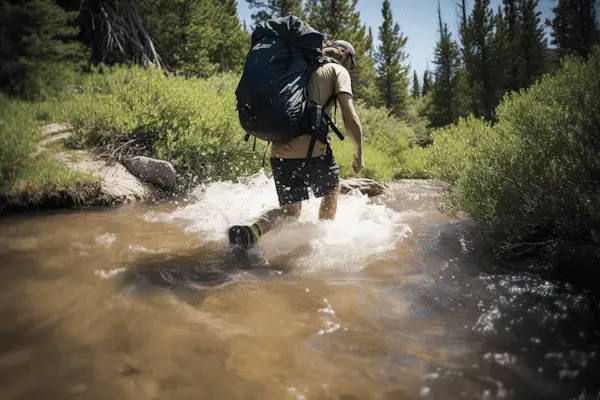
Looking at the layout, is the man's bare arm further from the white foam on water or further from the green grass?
the green grass

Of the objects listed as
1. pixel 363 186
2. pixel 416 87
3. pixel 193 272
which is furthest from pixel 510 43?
pixel 416 87

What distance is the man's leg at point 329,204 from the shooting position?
3380 mm

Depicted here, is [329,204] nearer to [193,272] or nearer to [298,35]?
[193,272]

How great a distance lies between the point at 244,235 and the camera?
9.86 feet

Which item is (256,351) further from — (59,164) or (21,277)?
(59,164)

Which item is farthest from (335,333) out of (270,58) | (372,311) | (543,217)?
(270,58)

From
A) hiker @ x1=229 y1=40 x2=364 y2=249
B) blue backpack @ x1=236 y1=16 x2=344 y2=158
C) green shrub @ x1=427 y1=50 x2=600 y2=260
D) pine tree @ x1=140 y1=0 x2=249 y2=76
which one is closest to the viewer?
green shrub @ x1=427 y1=50 x2=600 y2=260

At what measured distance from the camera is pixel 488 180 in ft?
10.8

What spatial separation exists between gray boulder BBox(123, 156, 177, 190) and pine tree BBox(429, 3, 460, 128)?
102 feet

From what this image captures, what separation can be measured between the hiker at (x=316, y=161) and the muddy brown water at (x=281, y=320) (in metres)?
0.23

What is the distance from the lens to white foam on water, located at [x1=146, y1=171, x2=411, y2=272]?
3.14 metres

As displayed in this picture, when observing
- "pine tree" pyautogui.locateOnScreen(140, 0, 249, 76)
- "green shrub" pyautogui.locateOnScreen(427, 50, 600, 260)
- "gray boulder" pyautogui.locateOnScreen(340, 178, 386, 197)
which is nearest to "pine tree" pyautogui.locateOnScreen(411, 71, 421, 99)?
"pine tree" pyautogui.locateOnScreen(140, 0, 249, 76)

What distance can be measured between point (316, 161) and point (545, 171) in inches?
73.3

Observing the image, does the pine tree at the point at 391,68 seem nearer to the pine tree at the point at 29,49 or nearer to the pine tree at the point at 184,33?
the pine tree at the point at 184,33
